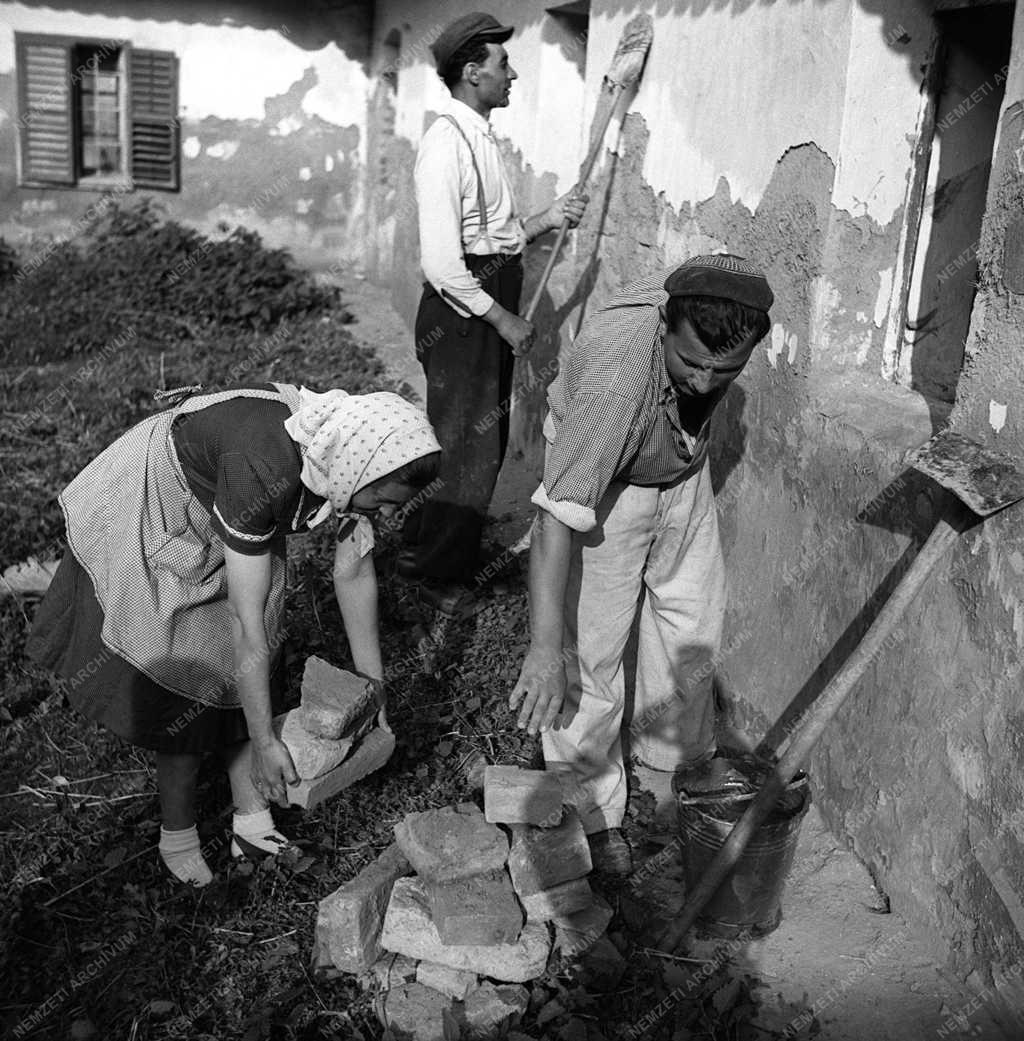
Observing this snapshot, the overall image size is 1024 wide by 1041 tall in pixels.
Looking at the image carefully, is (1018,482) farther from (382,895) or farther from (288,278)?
(288,278)

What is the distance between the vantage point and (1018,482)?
102 inches

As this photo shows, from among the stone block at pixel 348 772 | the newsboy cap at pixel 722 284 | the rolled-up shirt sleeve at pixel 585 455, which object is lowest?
the stone block at pixel 348 772

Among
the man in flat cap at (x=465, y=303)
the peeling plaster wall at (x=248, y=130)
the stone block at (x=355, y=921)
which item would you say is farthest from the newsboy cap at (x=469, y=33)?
the peeling plaster wall at (x=248, y=130)

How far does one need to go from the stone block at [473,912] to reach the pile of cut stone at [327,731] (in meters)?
0.40

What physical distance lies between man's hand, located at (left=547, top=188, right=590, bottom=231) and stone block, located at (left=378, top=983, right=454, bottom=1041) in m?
3.44

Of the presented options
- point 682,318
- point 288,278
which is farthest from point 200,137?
point 682,318

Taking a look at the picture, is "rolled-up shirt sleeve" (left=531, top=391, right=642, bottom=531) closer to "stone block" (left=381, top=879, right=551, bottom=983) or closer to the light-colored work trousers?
the light-colored work trousers

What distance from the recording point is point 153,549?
117 inches

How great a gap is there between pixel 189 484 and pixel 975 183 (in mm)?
2490

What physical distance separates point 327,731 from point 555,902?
2.45 ft

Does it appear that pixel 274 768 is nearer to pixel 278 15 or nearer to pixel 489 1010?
pixel 489 1010

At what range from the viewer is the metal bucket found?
300 centimetres

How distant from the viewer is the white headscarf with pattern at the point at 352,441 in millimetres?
2674

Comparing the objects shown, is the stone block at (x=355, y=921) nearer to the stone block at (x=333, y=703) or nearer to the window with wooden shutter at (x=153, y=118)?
the stone block at (x=333, y=703)
